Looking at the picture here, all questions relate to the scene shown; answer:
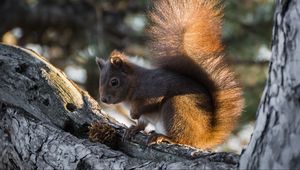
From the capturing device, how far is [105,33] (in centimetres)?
414

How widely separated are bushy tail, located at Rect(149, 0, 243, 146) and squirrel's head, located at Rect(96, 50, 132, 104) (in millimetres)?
215

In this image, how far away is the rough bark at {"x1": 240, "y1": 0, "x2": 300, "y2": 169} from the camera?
4.16 feet

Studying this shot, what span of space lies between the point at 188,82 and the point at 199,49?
152 millimetres

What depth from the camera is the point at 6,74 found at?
2.24 metres

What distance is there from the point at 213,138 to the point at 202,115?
11cm

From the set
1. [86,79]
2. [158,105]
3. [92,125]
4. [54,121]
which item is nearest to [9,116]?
[54,121]

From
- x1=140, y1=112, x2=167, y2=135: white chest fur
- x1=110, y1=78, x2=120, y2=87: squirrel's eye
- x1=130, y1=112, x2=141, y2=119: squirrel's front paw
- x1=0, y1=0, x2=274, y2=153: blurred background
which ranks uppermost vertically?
x1=0, y1=0, x2=274, y2=153: blurred background

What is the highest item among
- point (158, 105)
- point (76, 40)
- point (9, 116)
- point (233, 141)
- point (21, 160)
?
point (76, 40)

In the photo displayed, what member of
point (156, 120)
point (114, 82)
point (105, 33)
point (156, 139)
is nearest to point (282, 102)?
point (156, 139)

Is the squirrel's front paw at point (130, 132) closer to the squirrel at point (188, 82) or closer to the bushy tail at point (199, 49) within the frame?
the squirrel at point (188, 82)

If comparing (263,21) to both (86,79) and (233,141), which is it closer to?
(233,141)

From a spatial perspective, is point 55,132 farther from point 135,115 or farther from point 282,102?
point 282,102

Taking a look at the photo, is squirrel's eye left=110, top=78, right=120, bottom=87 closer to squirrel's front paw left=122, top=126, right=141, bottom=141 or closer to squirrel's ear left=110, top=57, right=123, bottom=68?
squirrel's ear left=110, top=57, right=123, bottom=68

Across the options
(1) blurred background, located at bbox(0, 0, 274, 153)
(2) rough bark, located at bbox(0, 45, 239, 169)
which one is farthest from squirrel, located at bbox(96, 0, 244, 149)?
(1) blurred background, located at bbox(0, 0, 274, 153)
